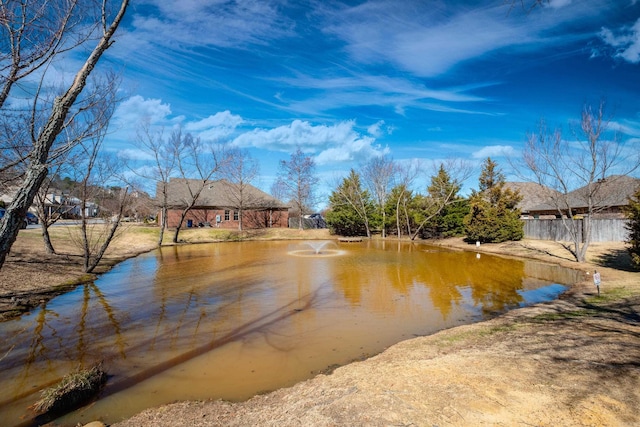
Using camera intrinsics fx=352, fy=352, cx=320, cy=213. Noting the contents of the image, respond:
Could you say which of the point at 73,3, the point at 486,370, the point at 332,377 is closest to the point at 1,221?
the point at 73,3

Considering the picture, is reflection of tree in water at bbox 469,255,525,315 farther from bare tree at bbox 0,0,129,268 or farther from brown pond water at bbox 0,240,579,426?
bare tree at bbox 0,0,129,268

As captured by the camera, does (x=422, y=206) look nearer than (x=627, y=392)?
No

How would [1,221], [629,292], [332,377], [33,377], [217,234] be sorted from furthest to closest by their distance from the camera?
[217,234] → [629,292] → [33,377] → [332,377] → [1,221]

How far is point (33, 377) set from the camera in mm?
6062

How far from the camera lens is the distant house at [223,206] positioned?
4162cm

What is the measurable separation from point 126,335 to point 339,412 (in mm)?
6276

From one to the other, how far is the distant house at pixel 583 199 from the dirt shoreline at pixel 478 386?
16668 millimetres

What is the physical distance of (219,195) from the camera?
4419 centimetres

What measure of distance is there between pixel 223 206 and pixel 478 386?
41.5 meters

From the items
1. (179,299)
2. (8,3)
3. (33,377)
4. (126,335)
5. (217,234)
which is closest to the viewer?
(8,3)

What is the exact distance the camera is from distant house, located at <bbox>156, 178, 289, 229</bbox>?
41.6 metres

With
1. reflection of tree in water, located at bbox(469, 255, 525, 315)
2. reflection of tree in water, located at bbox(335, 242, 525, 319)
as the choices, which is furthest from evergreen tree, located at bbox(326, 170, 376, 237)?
reflection of tree in water, located at bbox(469, 255, 525, 315)

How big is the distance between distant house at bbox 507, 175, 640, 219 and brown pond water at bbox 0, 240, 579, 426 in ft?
34.7

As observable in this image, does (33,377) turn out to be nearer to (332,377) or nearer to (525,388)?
(332,377)
